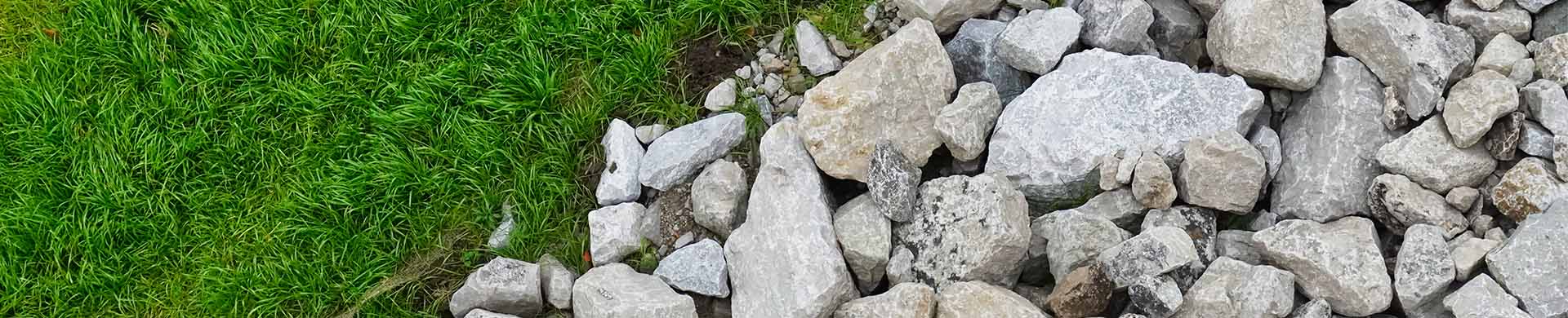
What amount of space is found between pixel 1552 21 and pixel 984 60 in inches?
64.4

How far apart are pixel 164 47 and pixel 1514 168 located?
14.3 feet

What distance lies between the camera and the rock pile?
9.80 feet

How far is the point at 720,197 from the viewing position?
362cm

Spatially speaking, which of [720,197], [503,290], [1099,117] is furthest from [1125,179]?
[503,290]

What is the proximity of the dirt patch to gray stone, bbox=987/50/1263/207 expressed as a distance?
1028 mm

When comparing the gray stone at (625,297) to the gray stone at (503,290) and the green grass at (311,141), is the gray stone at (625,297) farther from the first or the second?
the green grass at (311,141)

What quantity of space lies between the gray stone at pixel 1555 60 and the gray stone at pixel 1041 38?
1.26 meters

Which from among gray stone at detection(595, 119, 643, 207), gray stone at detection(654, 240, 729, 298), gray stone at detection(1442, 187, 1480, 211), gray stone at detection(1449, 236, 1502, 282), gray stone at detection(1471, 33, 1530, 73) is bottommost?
gray stone at detection(654, 240, 729, 298)

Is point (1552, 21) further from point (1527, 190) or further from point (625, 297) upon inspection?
point (625, 297)

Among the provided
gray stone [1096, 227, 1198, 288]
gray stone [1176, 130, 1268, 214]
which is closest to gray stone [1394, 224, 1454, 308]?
gray stone [1176, 130, 1268, 214]

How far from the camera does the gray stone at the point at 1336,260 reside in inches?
117

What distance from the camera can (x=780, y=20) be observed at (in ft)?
13.2

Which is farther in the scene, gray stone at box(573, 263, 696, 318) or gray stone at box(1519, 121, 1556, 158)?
gray stone at box(573, 263, 696, 318)

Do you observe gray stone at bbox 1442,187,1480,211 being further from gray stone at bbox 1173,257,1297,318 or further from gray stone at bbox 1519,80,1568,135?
gray stone at bbox 1173,257,1297,318
